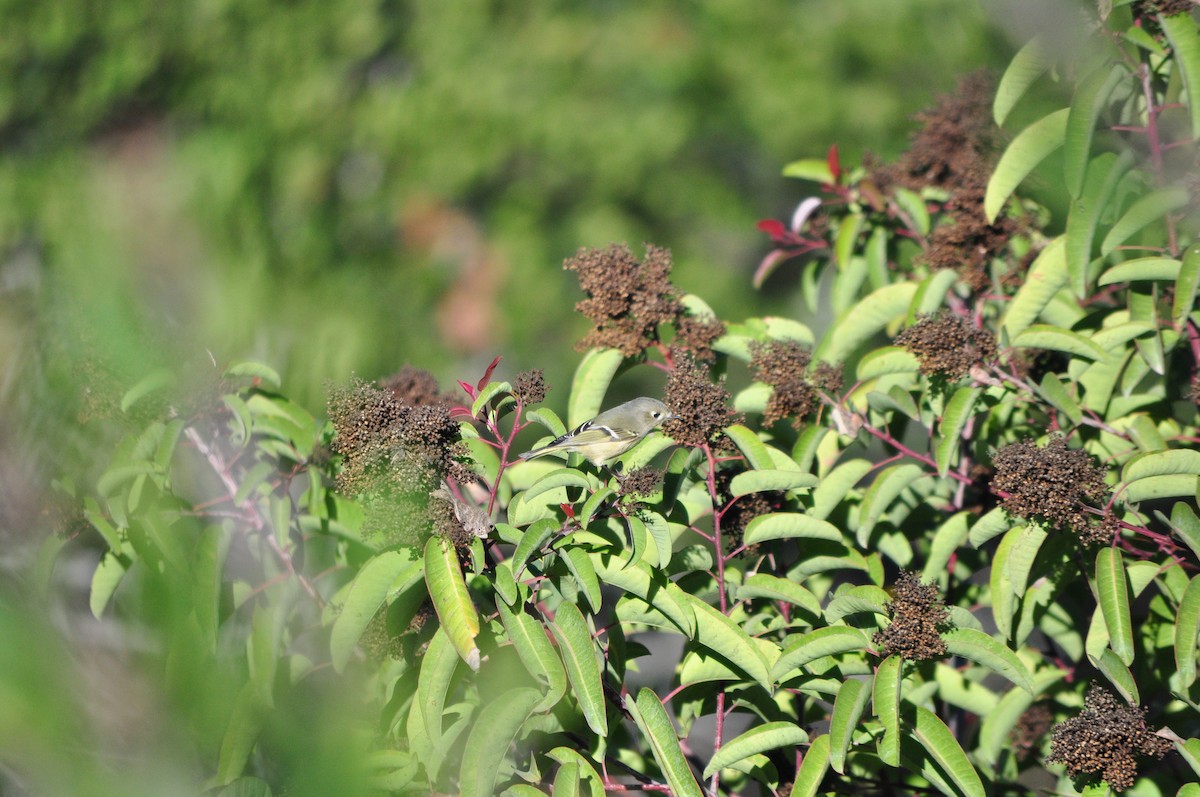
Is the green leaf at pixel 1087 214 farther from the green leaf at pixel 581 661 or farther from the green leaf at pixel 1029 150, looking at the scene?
the green leaf at pixel 581 661

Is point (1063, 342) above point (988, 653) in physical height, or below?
above

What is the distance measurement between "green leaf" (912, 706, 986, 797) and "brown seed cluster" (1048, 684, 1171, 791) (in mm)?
133

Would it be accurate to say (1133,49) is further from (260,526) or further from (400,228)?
(400,228)

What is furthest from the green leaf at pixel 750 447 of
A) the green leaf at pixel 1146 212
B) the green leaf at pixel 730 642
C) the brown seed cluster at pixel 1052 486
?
the green leaf at pixel 1146 212

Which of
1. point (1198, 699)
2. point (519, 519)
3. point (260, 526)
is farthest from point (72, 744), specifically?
point (1198, 699)

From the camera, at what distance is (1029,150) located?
2.03 metres

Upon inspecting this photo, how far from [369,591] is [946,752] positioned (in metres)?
0.94

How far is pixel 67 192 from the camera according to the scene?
1603 millimetres

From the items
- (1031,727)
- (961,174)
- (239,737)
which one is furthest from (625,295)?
(239,737)

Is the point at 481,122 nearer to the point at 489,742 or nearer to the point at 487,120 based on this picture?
the point at 487,120

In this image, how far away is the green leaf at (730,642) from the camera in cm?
162

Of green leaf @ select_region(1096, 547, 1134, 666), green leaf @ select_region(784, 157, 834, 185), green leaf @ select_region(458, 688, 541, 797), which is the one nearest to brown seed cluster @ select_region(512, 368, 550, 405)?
green leaf @ select_region(458, 688, 541, 797)

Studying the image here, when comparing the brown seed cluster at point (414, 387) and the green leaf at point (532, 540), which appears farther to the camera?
the brown seed cluster at point (414, 387)

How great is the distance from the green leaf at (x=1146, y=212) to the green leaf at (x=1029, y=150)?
0.77 feet
